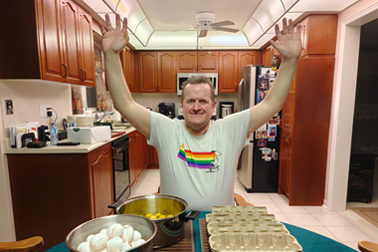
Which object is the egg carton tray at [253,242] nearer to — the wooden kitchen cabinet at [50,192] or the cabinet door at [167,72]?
the wooden kitchen cabinet at [50,192]

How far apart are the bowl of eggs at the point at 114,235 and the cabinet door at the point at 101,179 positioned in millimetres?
1434

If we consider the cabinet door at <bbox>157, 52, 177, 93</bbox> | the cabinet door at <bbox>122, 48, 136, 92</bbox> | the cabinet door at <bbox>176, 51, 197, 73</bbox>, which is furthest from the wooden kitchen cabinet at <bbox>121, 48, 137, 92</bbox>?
the cabinet door at <bbox>176, 51, 197, 73</bbox>

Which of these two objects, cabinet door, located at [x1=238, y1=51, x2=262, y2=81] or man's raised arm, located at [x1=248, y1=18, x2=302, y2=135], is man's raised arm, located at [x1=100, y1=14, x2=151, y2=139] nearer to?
man's raised arm, located at [x1=248, y1=18, x2=302, y2=135]

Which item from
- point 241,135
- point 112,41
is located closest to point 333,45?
point 241,135

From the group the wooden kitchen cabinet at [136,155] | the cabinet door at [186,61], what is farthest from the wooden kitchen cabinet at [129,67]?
the wooden kitchen cabinet at [136,155]

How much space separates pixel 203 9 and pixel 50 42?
199 centimetres

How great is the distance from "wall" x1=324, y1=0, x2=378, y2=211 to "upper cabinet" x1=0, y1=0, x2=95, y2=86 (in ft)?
9.27

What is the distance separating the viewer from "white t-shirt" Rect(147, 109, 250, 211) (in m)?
1.18

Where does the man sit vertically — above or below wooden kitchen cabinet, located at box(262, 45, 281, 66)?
below

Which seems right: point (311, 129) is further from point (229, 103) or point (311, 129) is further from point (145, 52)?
point (145, 52)

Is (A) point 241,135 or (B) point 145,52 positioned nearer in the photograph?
(A) point 241,135

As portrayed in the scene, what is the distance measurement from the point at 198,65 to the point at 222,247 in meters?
4.14

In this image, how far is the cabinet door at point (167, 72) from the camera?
14.8 feet

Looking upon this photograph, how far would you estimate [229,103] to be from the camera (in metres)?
4.66
